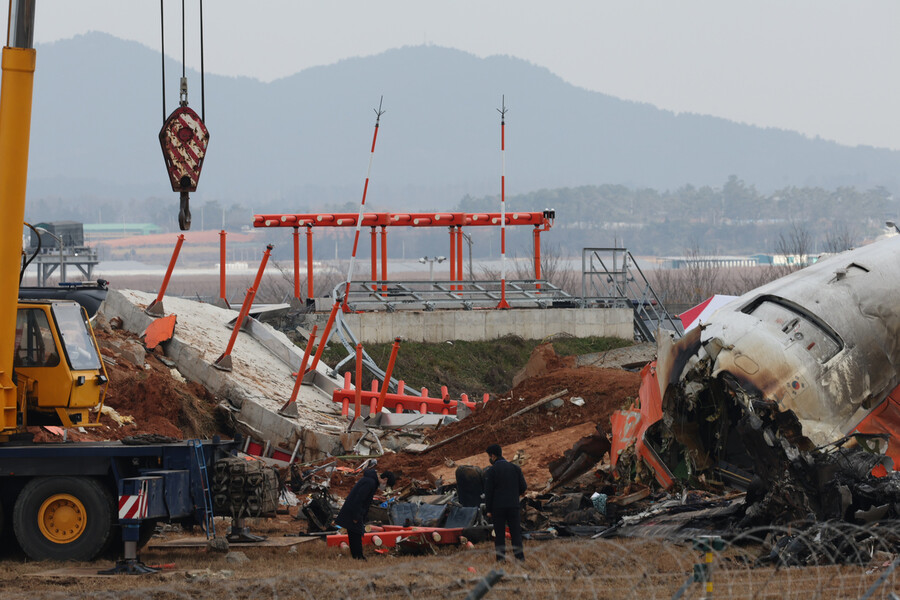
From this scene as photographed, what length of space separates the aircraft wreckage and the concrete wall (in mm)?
20984

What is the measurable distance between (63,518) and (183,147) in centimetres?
589

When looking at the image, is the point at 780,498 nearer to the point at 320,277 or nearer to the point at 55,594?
the point at 55,594

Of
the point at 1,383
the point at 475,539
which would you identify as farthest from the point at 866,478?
the point at 1,383

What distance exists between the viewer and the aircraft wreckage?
15.1m

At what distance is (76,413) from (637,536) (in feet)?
23.8

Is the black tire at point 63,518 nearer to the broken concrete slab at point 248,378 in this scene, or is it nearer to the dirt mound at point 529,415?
the dirt mound at point 529,415

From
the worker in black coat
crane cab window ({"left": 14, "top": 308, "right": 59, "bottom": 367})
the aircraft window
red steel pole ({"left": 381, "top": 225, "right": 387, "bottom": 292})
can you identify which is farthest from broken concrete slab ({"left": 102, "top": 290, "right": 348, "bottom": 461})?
the aircraft window

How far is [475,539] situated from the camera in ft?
51.7

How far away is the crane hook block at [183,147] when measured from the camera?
58.5ft

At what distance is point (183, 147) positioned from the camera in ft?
59.0

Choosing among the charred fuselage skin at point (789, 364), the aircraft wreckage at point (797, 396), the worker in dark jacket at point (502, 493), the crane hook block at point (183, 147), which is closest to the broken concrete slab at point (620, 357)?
the aircraft wreckage at point (797, 396)

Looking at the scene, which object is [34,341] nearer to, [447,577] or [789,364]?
[447,577]

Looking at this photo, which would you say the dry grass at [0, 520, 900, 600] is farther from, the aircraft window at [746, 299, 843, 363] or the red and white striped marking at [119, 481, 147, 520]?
the aircraft window at [746, 299, 843, 363]

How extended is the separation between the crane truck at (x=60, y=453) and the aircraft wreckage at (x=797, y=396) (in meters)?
6.01
